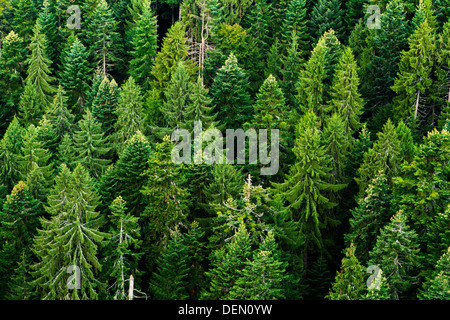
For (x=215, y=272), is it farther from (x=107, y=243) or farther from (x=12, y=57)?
(x=12, y=57)

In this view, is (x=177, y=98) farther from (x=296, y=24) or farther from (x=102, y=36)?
(x=296, y=24)

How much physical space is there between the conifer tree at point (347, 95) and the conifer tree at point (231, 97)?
829 cm

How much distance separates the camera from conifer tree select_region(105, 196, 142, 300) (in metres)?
48.5

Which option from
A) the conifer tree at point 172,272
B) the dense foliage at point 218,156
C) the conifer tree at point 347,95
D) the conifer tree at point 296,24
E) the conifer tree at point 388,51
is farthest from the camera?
the conifer tree at point 296,24

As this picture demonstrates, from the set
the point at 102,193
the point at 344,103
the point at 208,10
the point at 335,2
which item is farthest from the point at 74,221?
the point at 335,2

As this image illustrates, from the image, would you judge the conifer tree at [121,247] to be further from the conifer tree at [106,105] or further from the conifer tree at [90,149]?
the conifer tree at [106,105]

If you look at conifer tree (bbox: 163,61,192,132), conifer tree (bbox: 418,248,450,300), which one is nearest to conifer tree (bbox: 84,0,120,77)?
conifer tree (bbox: 163,61,192,132)

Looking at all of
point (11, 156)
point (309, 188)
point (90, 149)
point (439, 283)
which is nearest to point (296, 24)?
point (90, 149)

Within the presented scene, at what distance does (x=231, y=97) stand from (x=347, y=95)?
406 inches

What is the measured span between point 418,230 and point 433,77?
2067 centimetres

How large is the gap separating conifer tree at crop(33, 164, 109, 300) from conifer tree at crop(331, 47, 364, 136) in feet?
72.9

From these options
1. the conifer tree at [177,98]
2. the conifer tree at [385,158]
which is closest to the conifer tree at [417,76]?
the conifer tree at [385,158]

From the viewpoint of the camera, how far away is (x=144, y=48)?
240 feet

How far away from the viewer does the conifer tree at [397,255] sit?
44188 millimetres
